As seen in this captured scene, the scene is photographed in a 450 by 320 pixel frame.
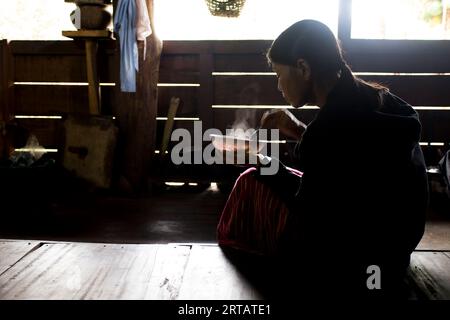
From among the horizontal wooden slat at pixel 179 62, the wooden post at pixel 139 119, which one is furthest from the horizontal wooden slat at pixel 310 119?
the wooden post at pixel 139 119

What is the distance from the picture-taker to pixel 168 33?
707cm

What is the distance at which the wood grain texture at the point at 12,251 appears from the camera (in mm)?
2924

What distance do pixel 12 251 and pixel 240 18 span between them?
15.6ft

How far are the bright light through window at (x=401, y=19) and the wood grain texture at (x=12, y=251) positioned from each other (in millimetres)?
5341

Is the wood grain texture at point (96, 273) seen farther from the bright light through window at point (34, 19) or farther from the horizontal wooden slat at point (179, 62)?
the bright light through window at point (34, 19)

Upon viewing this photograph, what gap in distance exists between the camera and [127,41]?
612cm

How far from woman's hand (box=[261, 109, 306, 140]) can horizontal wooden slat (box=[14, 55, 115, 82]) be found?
12.8ft

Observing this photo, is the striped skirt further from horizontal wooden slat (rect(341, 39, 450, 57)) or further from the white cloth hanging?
horizontal wooden slat (rect(341, 39, 450, 57))

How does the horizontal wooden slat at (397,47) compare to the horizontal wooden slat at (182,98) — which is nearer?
the horizontal wooden slat at (397,47)

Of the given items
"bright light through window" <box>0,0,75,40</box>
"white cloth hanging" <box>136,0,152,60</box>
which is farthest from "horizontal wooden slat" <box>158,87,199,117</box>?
"bright light through window" <box>0,0,75,40</box>

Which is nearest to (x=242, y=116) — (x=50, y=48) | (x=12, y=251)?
(x=50, y=48)

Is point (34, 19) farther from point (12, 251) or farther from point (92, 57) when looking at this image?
point (12, 251)
